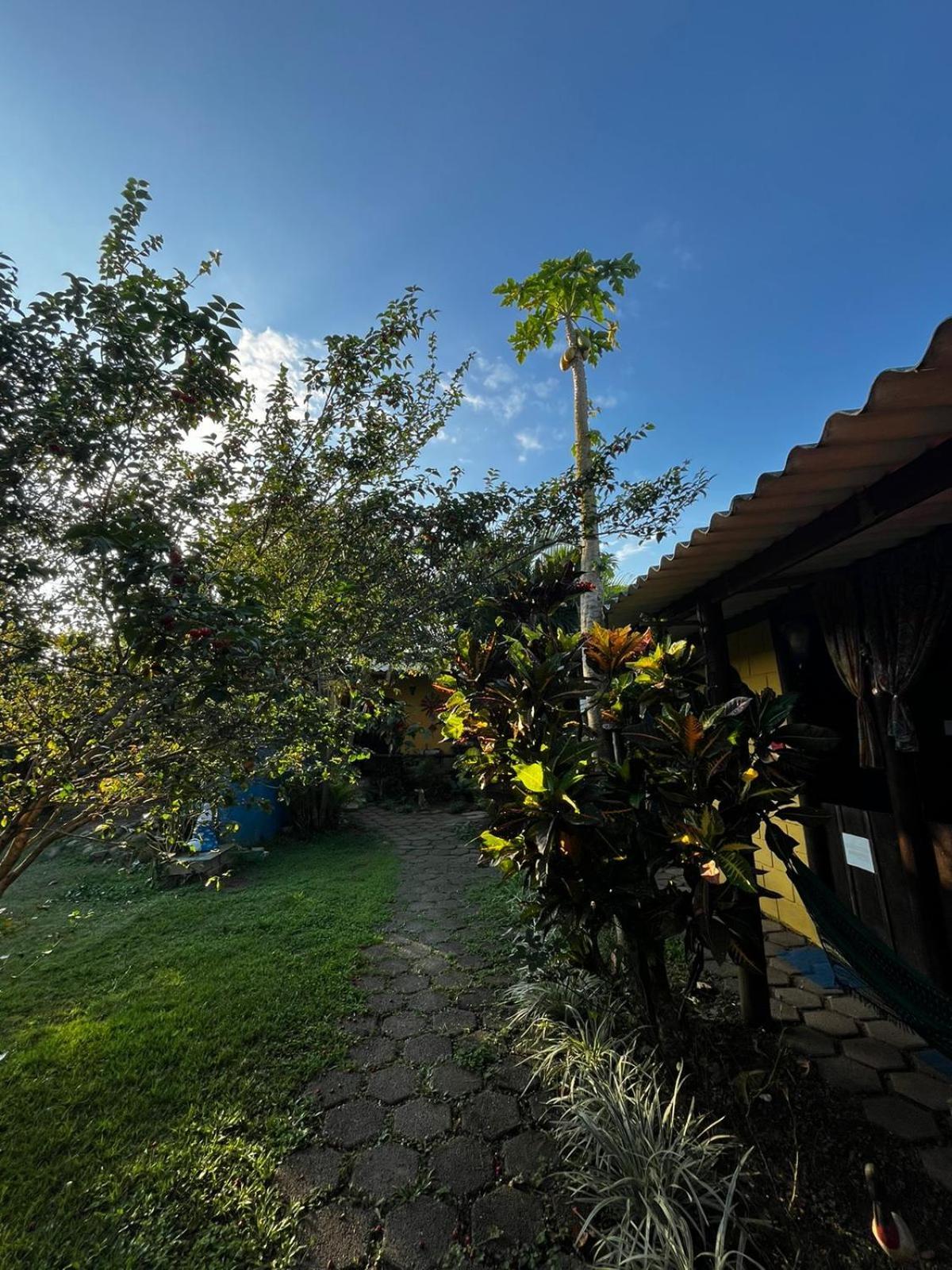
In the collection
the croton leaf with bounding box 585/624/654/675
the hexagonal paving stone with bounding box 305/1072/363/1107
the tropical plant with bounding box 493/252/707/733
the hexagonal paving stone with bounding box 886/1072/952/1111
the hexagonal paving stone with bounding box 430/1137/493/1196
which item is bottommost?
the hexagonal paving stone with bounding box 886/1072/952/1111

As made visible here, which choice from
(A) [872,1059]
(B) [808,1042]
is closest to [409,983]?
(B) [808,1042]

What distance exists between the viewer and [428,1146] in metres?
2.01

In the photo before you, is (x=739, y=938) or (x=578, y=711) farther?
(x=578, y=711)

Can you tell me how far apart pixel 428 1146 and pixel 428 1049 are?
67cm

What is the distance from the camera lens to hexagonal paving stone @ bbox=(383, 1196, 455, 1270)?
157 centimetres

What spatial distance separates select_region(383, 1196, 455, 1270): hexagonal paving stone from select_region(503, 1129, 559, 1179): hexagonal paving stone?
0.98 feet

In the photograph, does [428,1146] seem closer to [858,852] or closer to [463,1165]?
[463,1165]

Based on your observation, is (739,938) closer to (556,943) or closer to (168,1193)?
(556,943)

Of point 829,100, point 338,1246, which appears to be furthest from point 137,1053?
point 829,100

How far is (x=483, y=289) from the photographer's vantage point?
19.1 ft

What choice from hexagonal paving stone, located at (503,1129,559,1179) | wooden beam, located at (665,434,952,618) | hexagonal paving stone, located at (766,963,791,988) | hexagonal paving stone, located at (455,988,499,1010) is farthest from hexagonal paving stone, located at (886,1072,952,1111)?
wooden beam, located at (665,434,952,618)

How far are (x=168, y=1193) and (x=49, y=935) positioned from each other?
12.5 feet

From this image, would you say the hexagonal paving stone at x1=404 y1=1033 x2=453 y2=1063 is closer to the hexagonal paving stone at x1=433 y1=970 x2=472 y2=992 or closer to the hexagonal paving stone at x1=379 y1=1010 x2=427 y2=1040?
the hexagonal paving stone at x1=379 y1=1010 x2=427 y2=1040

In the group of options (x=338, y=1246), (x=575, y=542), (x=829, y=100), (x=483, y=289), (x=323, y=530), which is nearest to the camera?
(x=338, y=1246)
